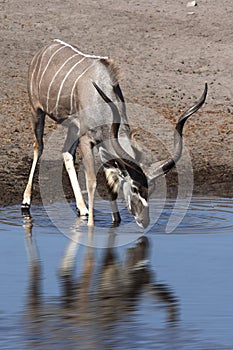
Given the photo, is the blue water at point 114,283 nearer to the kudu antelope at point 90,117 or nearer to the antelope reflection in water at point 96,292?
the antelope reflection in water at point 96,292

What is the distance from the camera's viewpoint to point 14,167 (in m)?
9.98

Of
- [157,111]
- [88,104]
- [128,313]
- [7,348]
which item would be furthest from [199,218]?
[157,111]

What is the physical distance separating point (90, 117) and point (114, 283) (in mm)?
2242

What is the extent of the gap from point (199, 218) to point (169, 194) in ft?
3.88

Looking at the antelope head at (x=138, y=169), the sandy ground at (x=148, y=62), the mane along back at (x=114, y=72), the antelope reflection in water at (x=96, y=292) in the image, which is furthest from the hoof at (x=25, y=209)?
the mane along back at (x=114, y=72)

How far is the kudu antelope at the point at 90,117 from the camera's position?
725 centimetres

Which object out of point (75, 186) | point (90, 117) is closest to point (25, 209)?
point (75, 186)

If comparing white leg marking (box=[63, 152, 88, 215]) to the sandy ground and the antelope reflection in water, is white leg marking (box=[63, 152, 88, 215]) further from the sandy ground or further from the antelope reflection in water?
the antelope reflection in water

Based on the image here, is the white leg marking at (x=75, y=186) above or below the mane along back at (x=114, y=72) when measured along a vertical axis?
below

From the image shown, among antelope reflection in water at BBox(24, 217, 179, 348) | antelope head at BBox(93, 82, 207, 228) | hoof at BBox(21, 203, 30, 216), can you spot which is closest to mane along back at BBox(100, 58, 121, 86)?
antelope head at BBox(93, 82, 207, 228)

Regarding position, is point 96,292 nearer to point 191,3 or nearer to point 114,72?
point 114,72

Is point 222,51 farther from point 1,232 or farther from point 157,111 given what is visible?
point 1,232

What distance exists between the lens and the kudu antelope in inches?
285

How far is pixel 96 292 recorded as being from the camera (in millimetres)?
5508
